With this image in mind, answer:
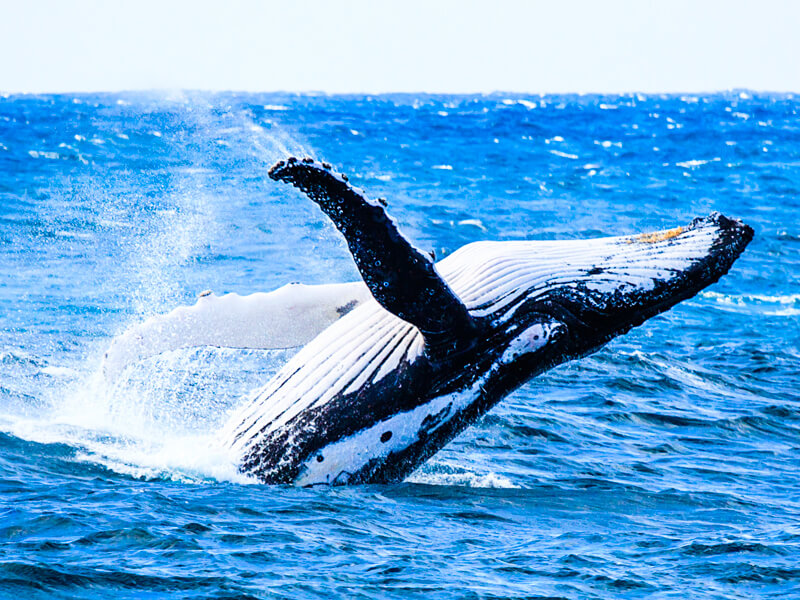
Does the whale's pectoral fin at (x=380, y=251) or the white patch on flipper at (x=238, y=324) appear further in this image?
the white patch on flipper at (x=238, y=324)

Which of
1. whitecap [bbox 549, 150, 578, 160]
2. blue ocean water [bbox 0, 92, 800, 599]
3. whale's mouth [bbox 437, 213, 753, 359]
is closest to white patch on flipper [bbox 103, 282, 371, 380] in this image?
blue ocean water [bbox 0, 92, 800, 599]

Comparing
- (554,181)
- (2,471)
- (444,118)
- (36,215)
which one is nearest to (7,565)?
(2,471)

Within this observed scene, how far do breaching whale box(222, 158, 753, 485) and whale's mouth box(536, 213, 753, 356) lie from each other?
0.01m

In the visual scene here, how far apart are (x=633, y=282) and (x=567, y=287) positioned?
523mm

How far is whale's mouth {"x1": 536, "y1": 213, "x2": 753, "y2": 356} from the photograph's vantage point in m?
8.73

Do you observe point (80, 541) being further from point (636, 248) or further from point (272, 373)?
point (272, 373)

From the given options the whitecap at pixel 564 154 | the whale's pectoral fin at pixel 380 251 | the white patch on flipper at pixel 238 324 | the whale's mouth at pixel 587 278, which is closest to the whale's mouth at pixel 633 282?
the whale's mouth at pixel 587 278

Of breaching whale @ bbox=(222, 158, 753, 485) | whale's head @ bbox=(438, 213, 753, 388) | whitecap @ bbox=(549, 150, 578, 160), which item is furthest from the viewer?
whitecap @ bbox=(549, 150, 578, 160)

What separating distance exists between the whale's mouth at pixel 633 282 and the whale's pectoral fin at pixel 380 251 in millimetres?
1170

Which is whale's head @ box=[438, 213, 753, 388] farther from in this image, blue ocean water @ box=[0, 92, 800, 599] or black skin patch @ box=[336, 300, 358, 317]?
blue ocean water @ box=[0, 92, 800, 599]

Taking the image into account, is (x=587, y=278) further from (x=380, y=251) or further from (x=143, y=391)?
(x=143, y=391)

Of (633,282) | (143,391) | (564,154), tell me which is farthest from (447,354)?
(564,154)

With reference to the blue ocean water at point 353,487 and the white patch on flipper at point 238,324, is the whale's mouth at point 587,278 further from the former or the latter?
the blue ocean water at point 353,487

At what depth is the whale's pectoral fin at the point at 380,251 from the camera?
6.91 m
